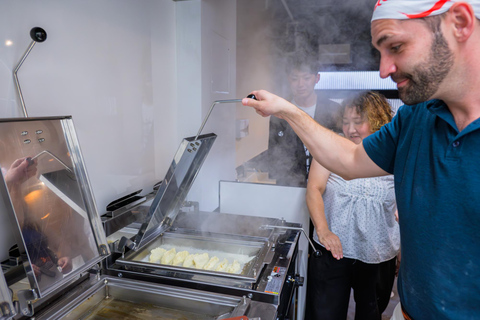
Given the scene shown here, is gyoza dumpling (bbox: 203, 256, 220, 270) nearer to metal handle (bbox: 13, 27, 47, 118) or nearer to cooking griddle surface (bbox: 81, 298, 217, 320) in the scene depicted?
cooking griddle surface (bbox: 81, 298, 217, 320)

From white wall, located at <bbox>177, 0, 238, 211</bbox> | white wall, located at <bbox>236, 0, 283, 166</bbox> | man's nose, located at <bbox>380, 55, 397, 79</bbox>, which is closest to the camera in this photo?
man's nose, located at <bbox>380, 55, 397, 79</bbox>

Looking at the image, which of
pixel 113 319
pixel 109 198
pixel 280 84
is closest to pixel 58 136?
pixel 109 198

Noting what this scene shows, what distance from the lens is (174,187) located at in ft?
5.31

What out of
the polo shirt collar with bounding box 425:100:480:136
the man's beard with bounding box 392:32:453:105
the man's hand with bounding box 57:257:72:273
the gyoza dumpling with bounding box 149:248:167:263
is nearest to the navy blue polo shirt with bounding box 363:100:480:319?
the polo shirt collar with bounding box 425:100:480:136

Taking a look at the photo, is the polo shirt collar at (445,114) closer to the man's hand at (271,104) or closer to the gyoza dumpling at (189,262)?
the man's hand at (271,104)

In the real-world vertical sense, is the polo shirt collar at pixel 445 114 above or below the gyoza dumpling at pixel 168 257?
above

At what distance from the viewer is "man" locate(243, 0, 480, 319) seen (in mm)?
862

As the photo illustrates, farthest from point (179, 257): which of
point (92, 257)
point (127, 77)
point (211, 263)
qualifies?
point (127, 77)

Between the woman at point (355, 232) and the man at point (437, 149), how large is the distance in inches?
31.6

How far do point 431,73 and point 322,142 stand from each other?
0.50 m

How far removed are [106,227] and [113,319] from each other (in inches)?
15.8

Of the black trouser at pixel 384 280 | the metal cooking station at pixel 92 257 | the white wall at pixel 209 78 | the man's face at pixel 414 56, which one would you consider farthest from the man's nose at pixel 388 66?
the white wall at pixel 209 78

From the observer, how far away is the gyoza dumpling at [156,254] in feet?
5.21

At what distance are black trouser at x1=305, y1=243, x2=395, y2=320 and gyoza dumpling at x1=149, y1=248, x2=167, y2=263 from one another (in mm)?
907
